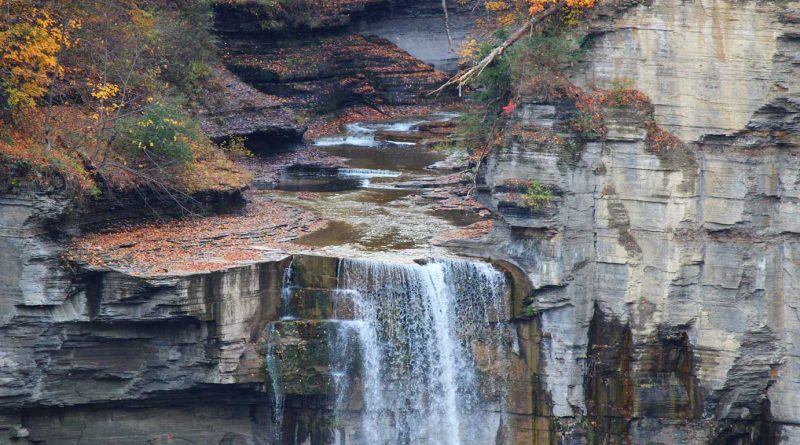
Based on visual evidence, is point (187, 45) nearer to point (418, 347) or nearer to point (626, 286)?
point (418, 347)

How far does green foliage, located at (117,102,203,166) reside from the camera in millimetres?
23109

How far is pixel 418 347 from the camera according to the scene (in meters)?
21.1

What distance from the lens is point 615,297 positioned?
21688 mm

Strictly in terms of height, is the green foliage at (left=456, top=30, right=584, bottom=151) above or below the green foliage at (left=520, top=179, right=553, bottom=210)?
above

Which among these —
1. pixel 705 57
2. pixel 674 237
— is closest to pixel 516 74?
pixel 705 57

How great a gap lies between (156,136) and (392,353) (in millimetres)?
7422

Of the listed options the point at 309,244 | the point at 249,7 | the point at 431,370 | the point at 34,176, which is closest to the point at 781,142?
the point at 431,370

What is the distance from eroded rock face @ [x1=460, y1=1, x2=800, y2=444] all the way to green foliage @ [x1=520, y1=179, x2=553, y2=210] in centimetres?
20

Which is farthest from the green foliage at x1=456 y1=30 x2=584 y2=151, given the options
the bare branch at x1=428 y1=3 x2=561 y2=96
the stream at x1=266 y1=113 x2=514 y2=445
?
the stream at x1=266 y1=113 x2=514 y2=445

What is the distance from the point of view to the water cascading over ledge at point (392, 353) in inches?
810

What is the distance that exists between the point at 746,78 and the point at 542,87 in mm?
4082

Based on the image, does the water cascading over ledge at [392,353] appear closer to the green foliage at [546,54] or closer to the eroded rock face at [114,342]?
the eroded rock face at [114,342]

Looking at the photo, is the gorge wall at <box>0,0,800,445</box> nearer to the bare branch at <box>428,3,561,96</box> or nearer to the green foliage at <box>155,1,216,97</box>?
the bare branch at <box>428,3,561,96</box>

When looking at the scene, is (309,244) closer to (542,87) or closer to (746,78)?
(542,87)
